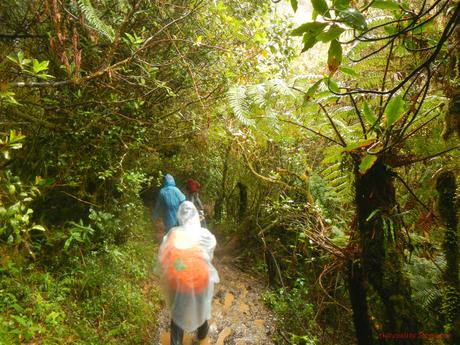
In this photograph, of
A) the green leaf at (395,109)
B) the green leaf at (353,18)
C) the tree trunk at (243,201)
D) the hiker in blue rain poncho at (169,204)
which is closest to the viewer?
the green leaf at (353,18)

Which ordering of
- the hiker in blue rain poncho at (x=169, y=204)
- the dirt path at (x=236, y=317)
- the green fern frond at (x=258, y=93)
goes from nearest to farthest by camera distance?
the green fern frond at (x=258, y=93) → the dirt path at (x=236, y=317) → the hiker in blue rain poncho at (x=169, y=204)

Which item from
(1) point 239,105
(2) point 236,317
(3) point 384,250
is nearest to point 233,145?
(1) point 239,105

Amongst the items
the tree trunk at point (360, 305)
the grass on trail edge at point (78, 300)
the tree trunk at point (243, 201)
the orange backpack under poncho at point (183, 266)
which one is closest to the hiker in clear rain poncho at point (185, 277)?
the orange backpack under poncho at point (183, 266)

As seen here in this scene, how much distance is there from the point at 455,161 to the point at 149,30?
3.64m

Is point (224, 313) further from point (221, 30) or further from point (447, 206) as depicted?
point (221, 30)

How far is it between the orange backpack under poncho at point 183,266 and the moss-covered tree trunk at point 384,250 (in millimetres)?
2081

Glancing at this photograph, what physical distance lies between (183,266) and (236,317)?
195cm

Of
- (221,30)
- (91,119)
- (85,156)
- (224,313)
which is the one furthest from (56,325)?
(221,30)

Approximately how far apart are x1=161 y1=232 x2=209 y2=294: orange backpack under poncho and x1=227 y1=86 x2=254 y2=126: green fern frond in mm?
1612

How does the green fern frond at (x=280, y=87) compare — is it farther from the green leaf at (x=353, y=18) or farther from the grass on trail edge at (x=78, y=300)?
the grass on trail edge at (x=78, y=300)

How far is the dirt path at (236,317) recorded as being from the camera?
452 cm

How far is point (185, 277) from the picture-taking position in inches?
148

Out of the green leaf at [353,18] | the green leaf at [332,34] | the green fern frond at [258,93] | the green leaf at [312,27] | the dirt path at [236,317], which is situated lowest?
the dirt path at [236,317]

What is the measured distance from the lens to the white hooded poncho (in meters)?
3.79
